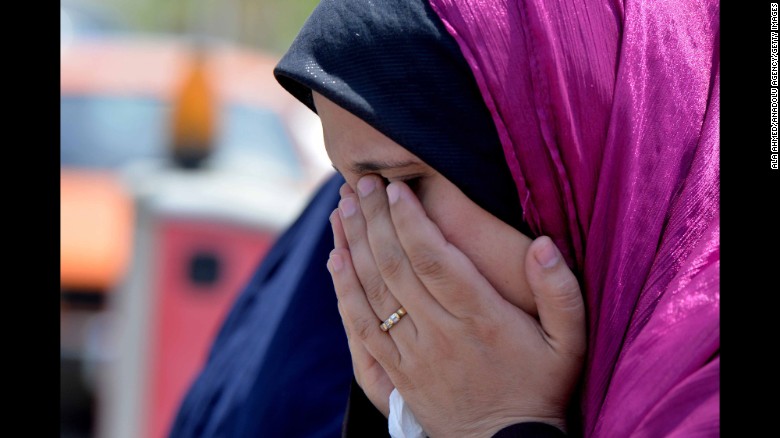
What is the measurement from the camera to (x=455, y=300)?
1.48 metres

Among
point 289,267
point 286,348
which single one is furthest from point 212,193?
point 286,348

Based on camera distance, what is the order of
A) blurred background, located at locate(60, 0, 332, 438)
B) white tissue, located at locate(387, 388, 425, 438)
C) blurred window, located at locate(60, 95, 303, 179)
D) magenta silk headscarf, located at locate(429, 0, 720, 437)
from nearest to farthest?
magenta silk headscarf, located at locate(429, 0, 720, 437), white tissue, located at locate(387, 388, 425, 438), blurred background, located at locate(60, 0, 332, 438), blurred window, located at locate(60, 95, 303, 179)

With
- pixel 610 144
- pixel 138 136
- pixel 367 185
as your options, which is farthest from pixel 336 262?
pixel 138 136

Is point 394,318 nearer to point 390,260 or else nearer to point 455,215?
point 390,260

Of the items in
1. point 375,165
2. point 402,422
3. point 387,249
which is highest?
point 375,165

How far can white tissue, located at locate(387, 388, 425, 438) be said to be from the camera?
1.58m

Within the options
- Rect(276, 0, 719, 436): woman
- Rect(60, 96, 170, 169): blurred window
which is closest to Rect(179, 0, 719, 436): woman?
Rect(276, 0, 719, 436): woman

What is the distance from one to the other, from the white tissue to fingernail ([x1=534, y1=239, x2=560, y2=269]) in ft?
1.17

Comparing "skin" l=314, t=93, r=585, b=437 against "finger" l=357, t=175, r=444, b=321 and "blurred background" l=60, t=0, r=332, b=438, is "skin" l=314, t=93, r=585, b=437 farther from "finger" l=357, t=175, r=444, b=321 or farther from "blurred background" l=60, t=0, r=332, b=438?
"blurred background" l=60, t=0, r=332, b=438

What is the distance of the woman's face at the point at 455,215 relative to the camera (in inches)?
57.5

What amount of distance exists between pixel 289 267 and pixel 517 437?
105cm

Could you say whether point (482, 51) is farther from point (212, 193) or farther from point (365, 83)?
point (212, 193)

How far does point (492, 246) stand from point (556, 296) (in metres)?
0.12

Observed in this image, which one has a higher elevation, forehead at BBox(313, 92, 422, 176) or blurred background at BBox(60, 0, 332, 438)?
forehead at BBox(313, 92, 422, 176)
